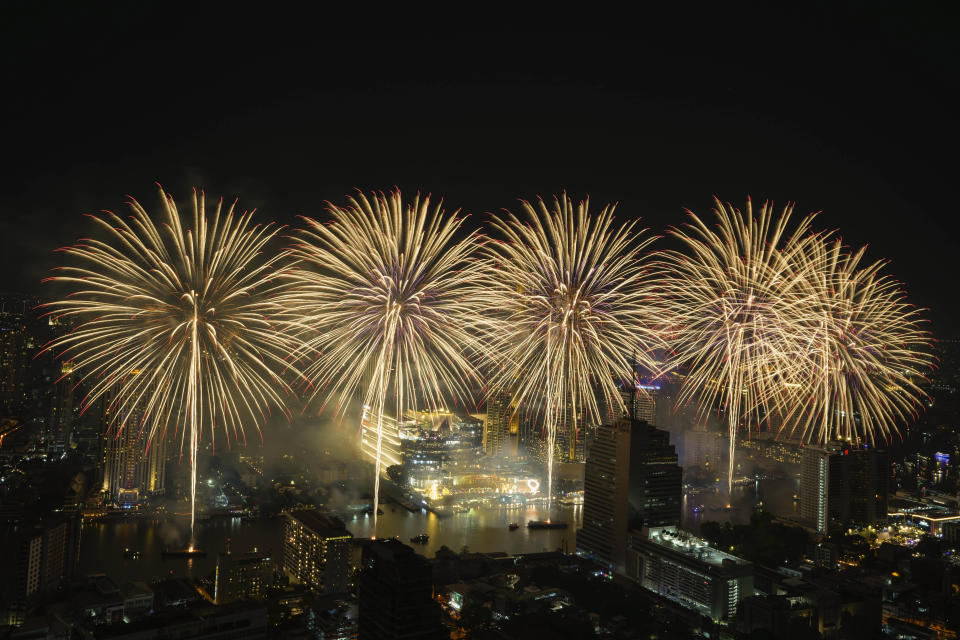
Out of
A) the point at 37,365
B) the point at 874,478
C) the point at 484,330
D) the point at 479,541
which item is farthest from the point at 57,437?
the point at 874,478

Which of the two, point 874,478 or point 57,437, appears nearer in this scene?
point 874,478

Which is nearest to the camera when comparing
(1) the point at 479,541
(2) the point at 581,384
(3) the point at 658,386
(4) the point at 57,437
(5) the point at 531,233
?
(5) the point at 531,233

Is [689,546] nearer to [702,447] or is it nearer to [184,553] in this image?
[184,553]

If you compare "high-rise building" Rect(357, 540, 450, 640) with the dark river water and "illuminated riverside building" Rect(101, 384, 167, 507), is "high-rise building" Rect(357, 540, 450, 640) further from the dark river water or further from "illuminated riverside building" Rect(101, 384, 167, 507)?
"illuminated riverside building" Rect(101, 384, 167, 507)

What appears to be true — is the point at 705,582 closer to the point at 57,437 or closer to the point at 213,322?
the point at 213,322

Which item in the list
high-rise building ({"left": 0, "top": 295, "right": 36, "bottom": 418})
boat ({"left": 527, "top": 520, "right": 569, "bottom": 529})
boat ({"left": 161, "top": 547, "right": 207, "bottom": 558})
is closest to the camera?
boat ({"left": 161, "top": 547, "right": 207, "bottom": 558})

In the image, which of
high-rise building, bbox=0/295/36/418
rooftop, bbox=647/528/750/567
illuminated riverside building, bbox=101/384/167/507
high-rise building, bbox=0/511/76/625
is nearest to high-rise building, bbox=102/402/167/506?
illuminated riverside building, bbox=101/384/167/507

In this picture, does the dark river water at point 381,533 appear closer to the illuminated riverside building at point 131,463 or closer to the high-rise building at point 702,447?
the illuminated riverside building at point 131,463
